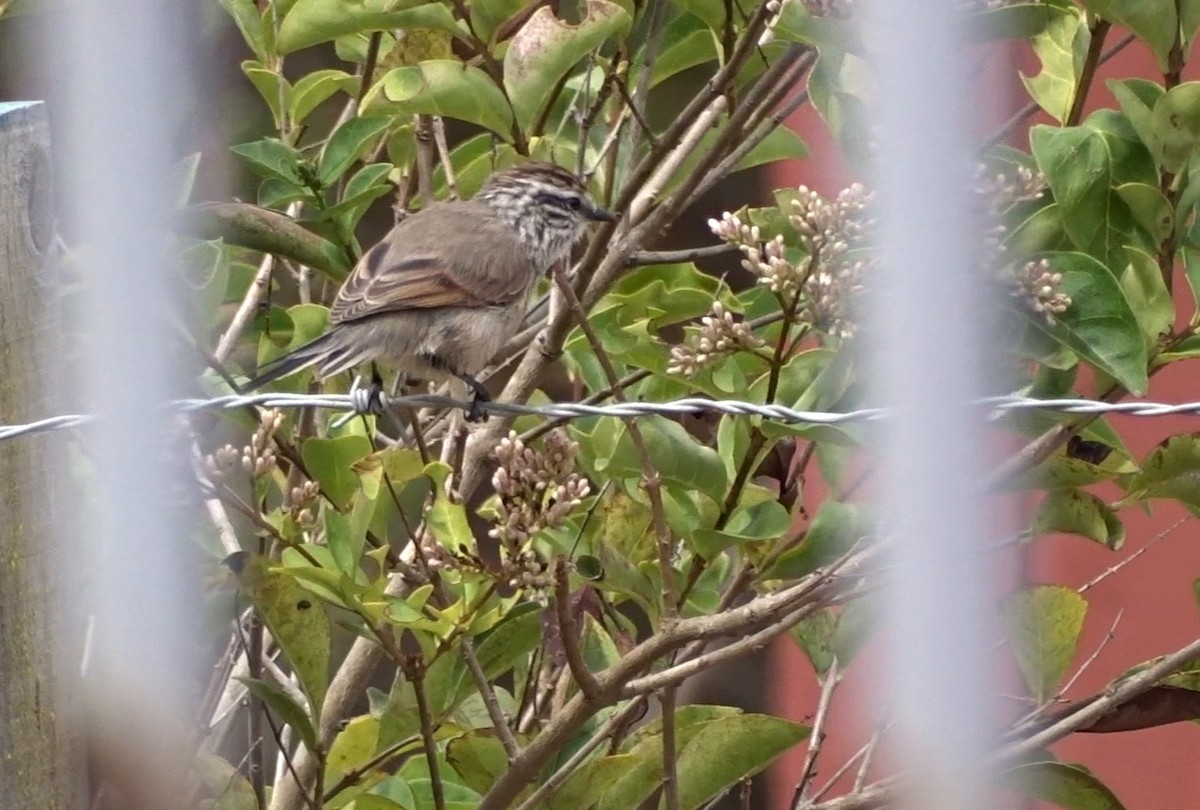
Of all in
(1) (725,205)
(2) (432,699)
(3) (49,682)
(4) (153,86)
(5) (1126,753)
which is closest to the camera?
(4) (153,86)

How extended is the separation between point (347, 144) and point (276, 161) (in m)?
0.14

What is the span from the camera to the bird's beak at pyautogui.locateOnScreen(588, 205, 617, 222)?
315cm

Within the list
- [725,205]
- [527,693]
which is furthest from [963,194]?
[725,205]

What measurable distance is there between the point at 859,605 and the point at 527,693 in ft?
2.62

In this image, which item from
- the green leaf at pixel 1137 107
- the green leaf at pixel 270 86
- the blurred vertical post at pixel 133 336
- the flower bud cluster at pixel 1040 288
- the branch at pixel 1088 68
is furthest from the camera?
the green leaf at pixel 270 86

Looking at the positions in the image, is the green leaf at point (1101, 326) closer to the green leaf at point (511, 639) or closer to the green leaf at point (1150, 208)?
the green leaf at point (1150, 208)

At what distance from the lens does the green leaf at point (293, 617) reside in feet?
7.80

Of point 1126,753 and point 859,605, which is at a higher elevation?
point 859,605

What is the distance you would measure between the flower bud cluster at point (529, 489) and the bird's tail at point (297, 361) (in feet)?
2.15

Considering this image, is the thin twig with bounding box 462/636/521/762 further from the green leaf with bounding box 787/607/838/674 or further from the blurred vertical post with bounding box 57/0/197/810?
the blurred vertical post with bounding box 57/0/197/810

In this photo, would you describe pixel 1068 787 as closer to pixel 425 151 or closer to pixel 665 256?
pixel 665 256

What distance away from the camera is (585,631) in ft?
10.0

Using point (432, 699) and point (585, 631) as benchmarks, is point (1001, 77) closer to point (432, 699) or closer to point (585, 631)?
point (432, 699)

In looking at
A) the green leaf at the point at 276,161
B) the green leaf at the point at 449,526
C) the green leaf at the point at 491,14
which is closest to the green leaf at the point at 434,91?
the green leaf at the point at 491,14
